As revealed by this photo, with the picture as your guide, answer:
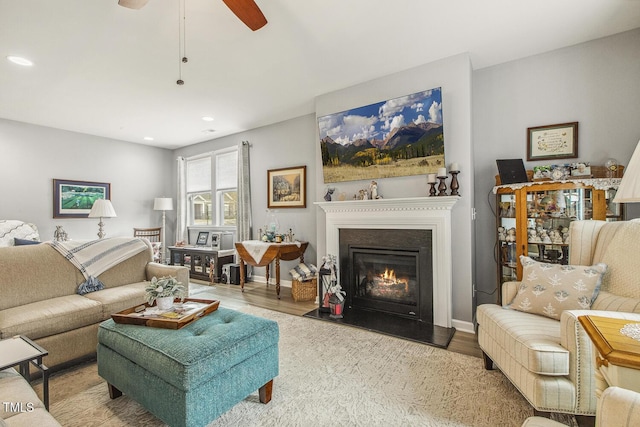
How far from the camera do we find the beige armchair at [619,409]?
786 millimetres

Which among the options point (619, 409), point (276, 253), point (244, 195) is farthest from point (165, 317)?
point (244, 195)

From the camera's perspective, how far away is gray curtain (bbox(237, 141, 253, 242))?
16.6 feet

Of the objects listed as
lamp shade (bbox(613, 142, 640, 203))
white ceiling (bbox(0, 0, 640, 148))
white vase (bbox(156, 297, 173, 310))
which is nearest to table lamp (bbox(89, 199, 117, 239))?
white ceiling (bbox(0, 0, 640, 148))

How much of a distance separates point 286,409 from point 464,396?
1.09 meters

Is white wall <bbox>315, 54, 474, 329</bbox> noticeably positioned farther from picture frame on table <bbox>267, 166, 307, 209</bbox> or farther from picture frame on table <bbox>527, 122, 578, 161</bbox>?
picture frame on table <bbox>267, 166, 307, 209</bbox>

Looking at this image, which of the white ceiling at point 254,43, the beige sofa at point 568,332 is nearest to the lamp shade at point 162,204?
the white ceiling at point 254,43

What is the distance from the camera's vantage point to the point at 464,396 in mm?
1817

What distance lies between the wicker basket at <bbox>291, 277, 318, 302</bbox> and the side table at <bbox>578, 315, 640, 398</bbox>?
3.05 metres

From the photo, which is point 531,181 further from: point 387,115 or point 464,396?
point 464,396

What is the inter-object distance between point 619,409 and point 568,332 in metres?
0.77

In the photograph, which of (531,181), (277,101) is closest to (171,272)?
(277,101)

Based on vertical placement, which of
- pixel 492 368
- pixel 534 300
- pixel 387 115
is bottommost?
pixel 492 368

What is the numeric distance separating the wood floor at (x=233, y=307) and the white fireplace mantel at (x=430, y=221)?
35 cm

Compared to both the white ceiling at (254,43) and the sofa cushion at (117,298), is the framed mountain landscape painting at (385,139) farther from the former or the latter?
the sofa cushion at (117,298)
